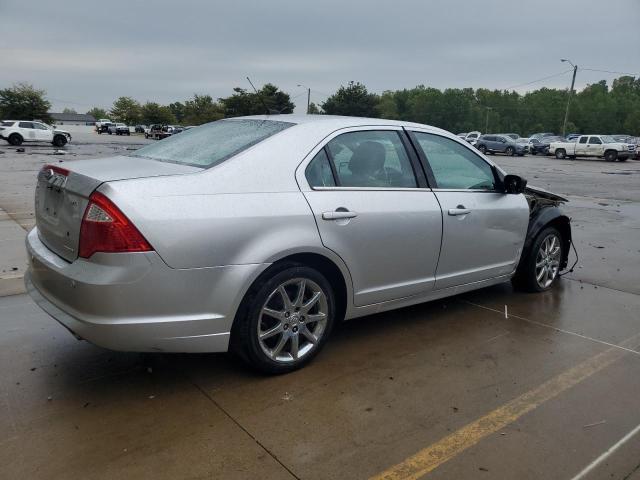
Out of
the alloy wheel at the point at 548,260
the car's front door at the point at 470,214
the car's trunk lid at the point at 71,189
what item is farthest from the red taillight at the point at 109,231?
the alloy wheel at the point at 548,260

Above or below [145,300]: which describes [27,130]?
above

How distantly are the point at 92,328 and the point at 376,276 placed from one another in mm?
1860

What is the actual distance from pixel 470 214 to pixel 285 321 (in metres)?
1.86

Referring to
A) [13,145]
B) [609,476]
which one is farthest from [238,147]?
[13,145]

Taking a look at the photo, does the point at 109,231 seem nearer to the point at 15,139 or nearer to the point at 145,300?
the point at 145,300

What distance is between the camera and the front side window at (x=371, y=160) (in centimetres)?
373

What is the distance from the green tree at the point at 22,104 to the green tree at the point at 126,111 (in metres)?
47.9

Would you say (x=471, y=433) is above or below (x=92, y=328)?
below

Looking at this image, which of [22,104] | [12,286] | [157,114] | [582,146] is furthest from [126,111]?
[12,286]

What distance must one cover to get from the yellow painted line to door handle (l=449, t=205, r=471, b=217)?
1.37 metres

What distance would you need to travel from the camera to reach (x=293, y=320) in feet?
11.3

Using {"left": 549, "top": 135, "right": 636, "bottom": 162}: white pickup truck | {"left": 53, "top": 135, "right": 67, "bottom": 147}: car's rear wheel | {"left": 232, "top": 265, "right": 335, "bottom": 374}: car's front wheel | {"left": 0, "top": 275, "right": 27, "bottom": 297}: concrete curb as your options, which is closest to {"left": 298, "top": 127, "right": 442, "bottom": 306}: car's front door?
{"left": 232, "top": 265, "right": 335, "bottom": 374}: car's front wheel

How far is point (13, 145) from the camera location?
33.7 meters

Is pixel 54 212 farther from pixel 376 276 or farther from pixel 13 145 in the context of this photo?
pixel 13 145
